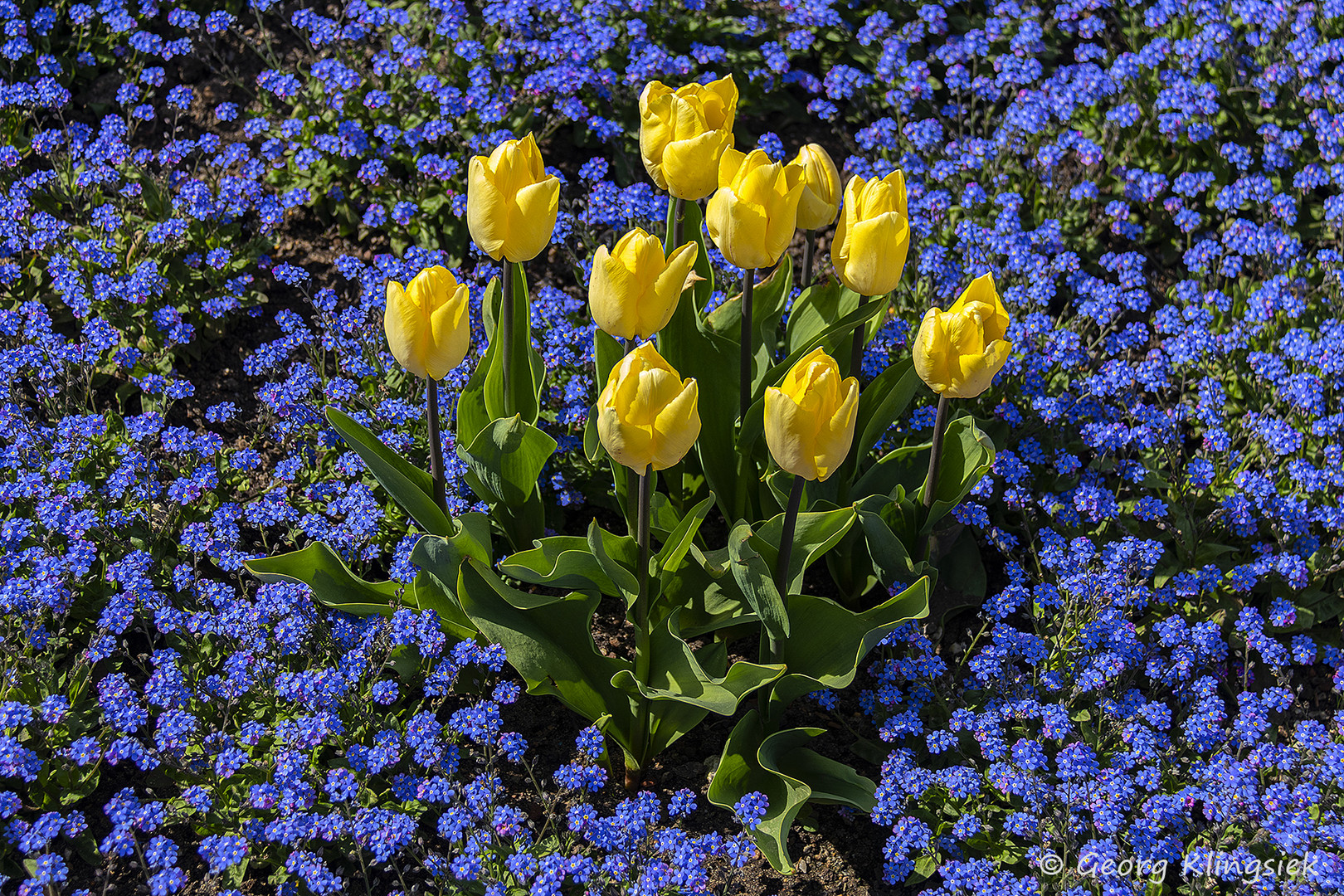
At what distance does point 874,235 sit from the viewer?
2.37 m

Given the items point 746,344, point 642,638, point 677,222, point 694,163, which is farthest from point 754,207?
point 642,638

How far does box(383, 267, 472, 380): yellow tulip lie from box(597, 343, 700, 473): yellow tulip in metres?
0.39

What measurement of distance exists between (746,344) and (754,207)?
0.44m

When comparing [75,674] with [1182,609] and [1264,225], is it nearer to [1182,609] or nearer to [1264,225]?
[1182,609]

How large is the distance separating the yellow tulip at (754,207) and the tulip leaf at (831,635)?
30.0 inches

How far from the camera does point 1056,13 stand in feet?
15.9

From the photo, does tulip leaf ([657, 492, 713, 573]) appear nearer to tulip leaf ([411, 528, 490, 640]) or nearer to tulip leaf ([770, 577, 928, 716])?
tulip leaf ([770, 577, 928, 716])

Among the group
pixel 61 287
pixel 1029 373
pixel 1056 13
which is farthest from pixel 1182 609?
pixel 61 287

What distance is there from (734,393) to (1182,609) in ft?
4.77

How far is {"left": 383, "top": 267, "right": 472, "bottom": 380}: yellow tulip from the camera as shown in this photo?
7.40ft

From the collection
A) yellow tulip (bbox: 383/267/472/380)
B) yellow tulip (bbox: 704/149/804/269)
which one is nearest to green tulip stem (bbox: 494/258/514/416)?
yellow tulip (bbox: 383/267/472/380)

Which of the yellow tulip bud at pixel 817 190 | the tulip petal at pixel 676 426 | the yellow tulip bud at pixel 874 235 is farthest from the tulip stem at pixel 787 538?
the yellow tulip bud at pixel 817 190

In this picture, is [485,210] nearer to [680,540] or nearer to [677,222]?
[677,222]

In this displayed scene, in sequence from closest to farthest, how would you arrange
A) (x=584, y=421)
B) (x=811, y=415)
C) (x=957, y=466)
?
(x=811, y=415), (x=957, y=466), (x=584, y=421)
